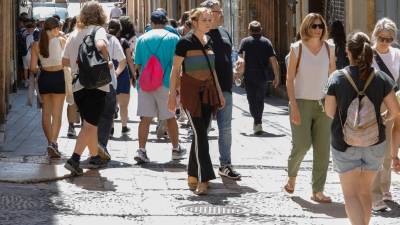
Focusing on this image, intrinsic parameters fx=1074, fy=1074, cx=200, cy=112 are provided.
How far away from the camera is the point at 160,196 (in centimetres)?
1027

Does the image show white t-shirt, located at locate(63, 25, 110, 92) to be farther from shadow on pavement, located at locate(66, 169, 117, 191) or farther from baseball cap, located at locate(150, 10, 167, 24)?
baseball cap, located at locate(150, 10, 167, 24)

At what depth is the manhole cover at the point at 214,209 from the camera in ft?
31.5

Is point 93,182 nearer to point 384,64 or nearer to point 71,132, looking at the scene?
point 384,64

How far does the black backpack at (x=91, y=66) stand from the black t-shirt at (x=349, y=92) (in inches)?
145

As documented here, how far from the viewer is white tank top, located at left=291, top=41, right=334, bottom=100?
1004 centimetres

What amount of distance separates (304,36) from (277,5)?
14987mm

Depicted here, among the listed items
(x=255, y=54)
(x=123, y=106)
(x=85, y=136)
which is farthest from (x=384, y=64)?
(x=123, y=106)

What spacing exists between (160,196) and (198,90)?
3.67 feet

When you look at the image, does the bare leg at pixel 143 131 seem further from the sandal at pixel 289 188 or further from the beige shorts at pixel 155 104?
the sandal at pixel 289 188

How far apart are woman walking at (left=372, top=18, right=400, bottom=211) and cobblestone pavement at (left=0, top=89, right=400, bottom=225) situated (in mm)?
153

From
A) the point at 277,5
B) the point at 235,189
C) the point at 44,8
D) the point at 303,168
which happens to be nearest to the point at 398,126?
the point at 235,189

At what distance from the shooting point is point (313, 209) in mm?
9797

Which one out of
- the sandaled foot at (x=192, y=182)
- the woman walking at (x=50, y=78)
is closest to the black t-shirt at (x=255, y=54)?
the woman walking at (x=50, y=78)

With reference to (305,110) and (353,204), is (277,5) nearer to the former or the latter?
(305,110)
